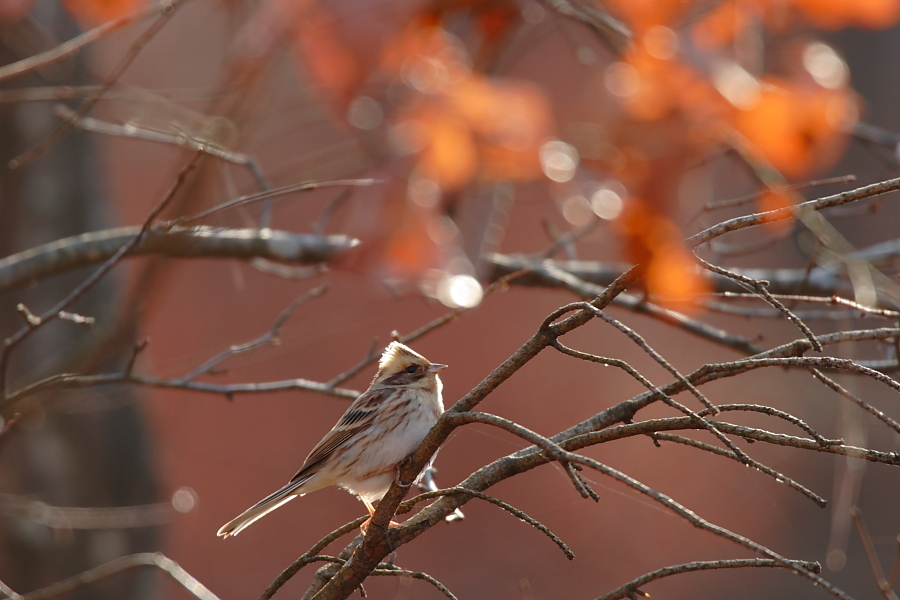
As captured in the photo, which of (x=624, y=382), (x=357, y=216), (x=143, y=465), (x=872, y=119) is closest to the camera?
(x=357, y=216)

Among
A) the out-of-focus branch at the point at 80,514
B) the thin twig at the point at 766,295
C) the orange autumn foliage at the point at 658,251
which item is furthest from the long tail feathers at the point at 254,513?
the thin twig at the point at 766,295

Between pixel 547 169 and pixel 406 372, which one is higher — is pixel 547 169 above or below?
above

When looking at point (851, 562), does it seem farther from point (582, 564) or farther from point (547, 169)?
point (547, 169)

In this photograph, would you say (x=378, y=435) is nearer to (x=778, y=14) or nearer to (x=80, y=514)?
(x=80, y=514)

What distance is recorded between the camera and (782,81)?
4359 millimetres

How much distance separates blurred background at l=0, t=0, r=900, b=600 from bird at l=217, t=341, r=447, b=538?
307mm

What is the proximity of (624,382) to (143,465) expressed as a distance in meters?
6.23

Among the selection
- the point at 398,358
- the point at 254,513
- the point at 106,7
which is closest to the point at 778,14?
the point at 398,358

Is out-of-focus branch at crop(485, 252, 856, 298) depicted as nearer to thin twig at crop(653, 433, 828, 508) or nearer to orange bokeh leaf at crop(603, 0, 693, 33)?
orange bokeh leaf at crop(603, 0, 693, 33)

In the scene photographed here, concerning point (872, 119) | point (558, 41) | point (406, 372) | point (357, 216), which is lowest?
point (406, 372)

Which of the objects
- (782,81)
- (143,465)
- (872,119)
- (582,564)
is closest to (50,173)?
(143,465)

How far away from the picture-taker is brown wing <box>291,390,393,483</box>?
317 cm

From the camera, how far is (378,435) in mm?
3057

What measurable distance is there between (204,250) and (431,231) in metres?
1.32
